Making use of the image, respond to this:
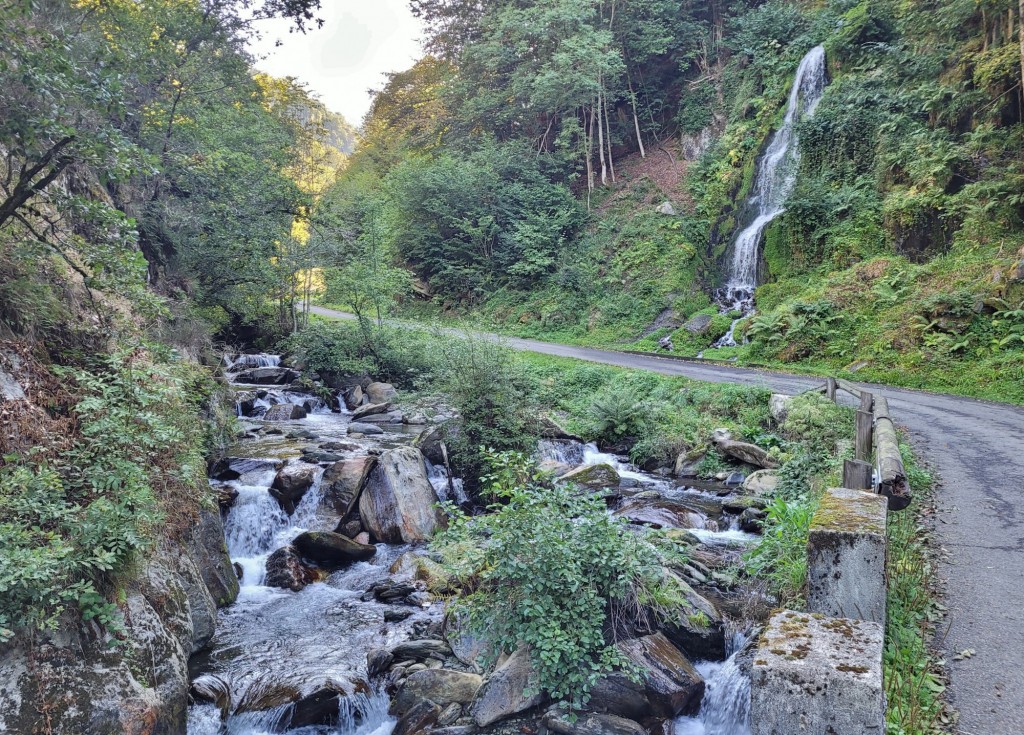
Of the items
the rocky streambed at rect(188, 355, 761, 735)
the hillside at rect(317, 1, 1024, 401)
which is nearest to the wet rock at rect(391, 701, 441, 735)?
the rocky streambed at rect(188, 355, 761, 735)

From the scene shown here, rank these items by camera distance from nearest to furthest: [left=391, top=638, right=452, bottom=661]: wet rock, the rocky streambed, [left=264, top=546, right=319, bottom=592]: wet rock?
1. the rocky streambed
2. [left=391, top=638, right=452, bottom=661]: wet rock
3. [left=264, top=546, right=319, bottom=592]: wet rock

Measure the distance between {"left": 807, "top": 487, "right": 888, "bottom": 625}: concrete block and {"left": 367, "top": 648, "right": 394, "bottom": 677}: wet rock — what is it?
15.0 ft

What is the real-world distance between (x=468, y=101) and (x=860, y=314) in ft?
89.6

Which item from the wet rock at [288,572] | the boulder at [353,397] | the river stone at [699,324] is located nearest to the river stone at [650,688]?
the wet rock at [288,572]

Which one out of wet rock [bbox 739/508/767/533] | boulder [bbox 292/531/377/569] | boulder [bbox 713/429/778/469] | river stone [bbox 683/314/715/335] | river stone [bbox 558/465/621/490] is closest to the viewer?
boulder [bbox 292/531/377/569]

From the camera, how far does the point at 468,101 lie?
37844mm

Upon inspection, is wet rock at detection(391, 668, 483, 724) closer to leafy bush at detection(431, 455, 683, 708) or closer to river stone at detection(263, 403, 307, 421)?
leafy bush at detection(431, 455, 683, 708)

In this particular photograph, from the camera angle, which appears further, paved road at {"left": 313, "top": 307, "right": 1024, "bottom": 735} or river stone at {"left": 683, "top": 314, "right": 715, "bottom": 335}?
river stone at {"left": 683, "top": 314, "right": 715, "bottom": 335}

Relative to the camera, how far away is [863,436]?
270 inches

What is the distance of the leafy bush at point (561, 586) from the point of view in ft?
17.7

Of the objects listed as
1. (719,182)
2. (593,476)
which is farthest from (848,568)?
(719,182)

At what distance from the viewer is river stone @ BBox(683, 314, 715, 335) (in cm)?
2345

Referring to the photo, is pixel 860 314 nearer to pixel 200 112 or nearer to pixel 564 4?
pixel 200 112

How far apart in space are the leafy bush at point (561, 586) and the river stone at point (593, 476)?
228 inches
